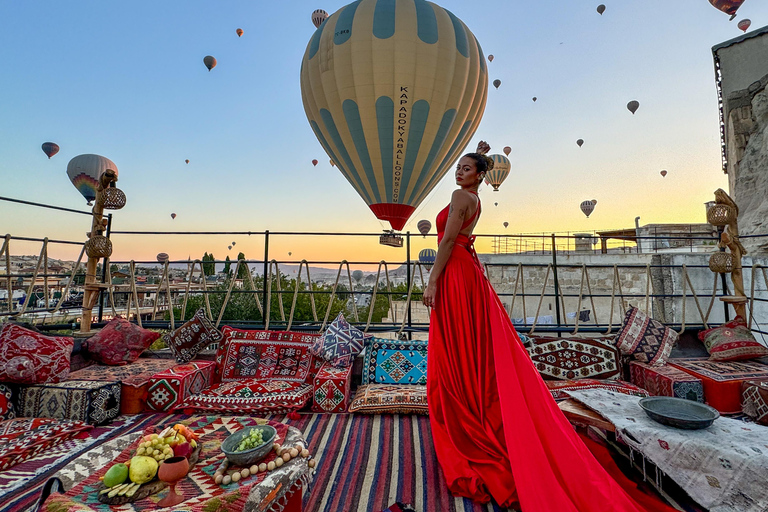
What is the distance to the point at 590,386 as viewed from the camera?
299 centimetres

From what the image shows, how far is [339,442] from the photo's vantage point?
2455 mm

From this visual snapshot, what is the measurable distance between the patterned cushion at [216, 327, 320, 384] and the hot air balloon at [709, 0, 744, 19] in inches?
606

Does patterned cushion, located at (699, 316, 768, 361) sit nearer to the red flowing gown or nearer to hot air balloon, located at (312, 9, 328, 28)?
the red flowing gown

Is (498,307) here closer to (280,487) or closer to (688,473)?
(688,473)

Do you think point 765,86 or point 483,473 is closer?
point 483,473

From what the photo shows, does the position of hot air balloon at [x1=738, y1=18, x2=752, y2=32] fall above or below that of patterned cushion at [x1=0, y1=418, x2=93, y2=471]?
above

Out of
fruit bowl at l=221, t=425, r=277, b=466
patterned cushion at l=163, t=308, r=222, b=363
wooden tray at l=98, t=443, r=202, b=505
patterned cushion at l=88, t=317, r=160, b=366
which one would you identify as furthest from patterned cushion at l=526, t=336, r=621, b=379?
patterned cushion at l=88, t=317, r=160, b=366

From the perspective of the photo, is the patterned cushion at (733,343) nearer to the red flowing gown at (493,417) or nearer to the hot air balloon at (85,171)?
the red flowing gown at (493,417)

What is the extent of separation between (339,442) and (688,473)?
1.94 meters

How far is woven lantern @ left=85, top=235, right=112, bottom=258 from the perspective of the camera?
3725 mm

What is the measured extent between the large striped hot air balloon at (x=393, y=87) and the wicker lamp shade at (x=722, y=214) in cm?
535

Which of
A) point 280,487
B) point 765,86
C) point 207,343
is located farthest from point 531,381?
point 765,86

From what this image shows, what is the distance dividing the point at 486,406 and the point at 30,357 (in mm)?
3346

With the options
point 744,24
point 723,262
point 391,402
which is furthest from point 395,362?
point 744,24
